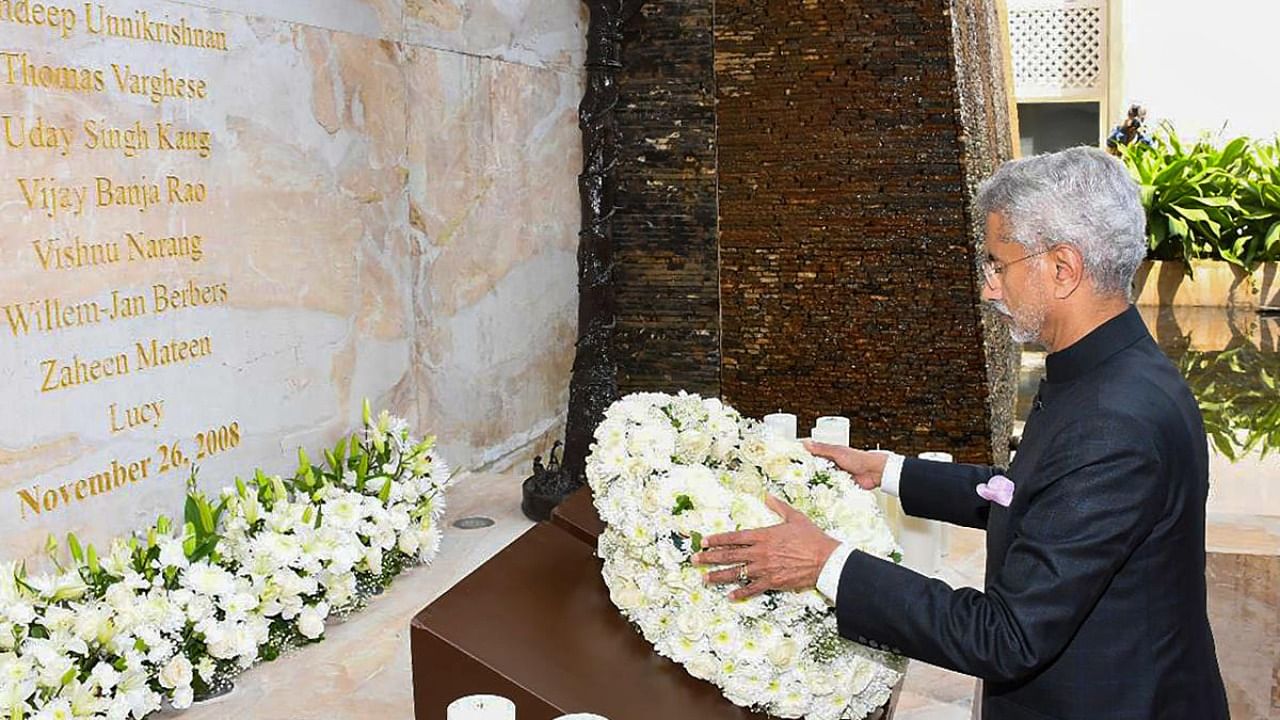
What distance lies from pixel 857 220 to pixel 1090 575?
9.96 feet

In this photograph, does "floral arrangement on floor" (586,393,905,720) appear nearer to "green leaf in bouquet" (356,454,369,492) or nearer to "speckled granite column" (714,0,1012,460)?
"green leaf in bouquet" (356,454,369,492)

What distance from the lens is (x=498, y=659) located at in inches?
74.7

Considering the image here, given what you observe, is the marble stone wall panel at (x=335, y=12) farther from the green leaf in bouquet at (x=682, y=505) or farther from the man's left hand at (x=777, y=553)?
the man's left hand at (x=777, y=553)

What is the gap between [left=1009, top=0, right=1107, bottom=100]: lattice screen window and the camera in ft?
40.7

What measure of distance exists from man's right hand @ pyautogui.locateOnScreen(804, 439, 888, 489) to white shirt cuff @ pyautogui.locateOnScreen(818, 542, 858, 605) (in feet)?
1.50

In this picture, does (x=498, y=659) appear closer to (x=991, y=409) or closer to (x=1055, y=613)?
(x=1055, y=613)

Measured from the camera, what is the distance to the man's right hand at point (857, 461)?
220 cm

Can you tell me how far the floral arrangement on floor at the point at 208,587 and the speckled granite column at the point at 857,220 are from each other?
1.66m

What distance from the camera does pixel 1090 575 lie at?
5.25 ft

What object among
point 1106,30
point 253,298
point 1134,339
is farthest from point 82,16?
point 1106,30

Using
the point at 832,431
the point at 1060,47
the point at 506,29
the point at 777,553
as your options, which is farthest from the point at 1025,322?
the point at 1060,47

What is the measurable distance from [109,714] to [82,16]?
137 cm

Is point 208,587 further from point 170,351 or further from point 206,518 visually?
point 170,351

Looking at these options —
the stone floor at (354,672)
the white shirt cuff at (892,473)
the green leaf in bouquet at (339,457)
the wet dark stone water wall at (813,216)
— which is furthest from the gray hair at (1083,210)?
A: the wet dark stone water wall at (813,216)
